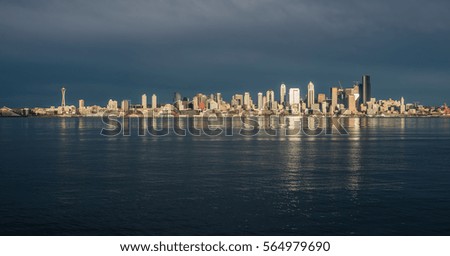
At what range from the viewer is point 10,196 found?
1476 inches

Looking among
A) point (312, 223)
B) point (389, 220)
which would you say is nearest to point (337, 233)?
point (312, 223)

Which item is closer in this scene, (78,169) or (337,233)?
(337,233)


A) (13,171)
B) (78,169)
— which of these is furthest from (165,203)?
(13,171)

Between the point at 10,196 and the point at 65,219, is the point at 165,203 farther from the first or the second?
the point at 10,196

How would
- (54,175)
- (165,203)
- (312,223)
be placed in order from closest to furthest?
(312,223) → (165,203) → (54,175)

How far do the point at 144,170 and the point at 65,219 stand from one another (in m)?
23.2

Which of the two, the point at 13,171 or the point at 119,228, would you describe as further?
the point at 13,171

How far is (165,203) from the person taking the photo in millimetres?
34500

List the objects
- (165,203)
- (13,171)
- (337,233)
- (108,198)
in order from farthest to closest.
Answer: (13,171), (108,198), (165,203), (337,233)

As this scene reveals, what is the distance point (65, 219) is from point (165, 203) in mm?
7390

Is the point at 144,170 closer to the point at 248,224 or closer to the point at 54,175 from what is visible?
the point at 54,175
